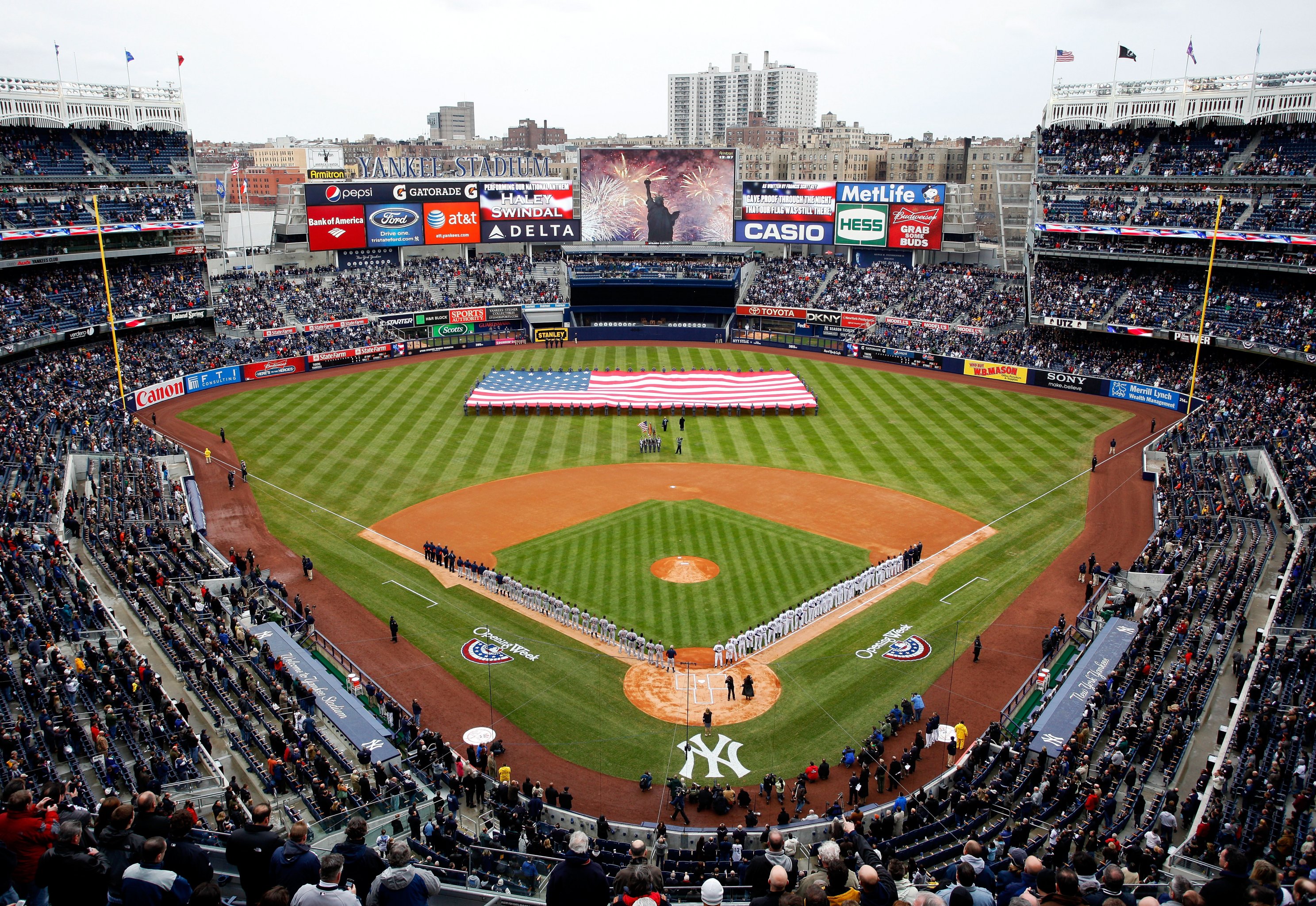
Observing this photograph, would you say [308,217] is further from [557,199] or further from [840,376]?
[840,376]

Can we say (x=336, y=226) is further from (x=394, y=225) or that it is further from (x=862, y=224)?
(x=862, y=224)

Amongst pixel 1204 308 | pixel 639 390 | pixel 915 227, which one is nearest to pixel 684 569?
pixel 639 390

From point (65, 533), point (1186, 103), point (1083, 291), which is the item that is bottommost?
point (65, 533)

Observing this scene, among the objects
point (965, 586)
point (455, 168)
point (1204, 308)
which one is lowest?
point (965, 586)

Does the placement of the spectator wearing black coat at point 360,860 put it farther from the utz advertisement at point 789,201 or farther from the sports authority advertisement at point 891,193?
the utz advertisement at point 789,201

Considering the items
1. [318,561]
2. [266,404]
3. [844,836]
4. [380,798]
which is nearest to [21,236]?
[266,404]

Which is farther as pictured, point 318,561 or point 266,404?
point 266,404

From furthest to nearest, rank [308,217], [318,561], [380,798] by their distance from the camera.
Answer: [308,217] → [318,561] → [380,798]
